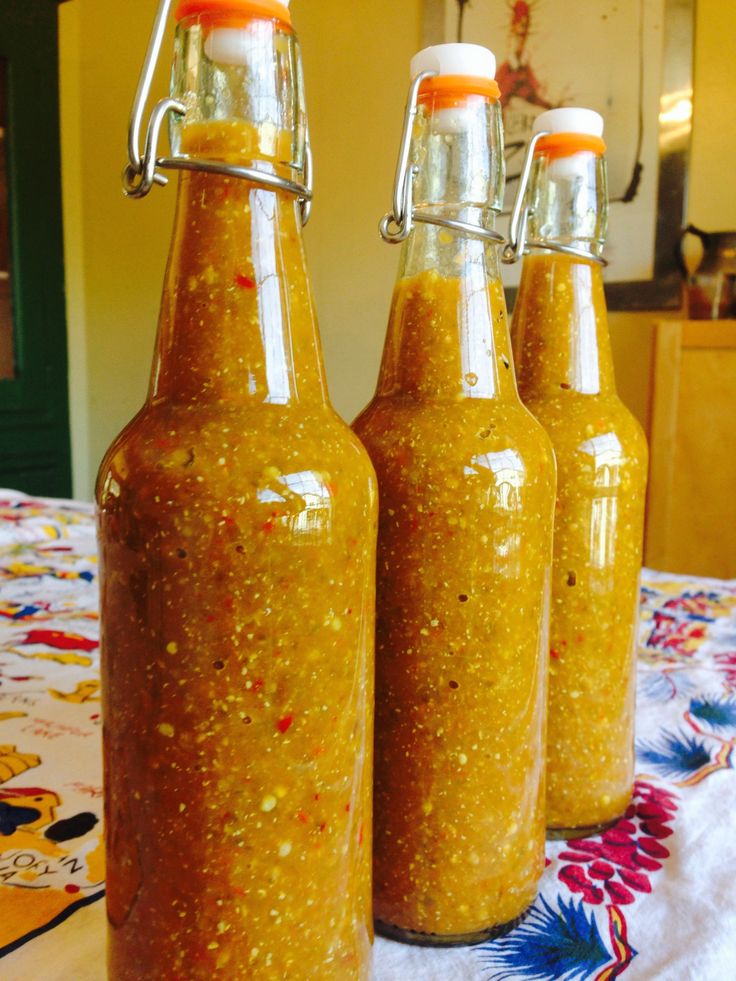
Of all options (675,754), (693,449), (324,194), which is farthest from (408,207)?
(324,194)

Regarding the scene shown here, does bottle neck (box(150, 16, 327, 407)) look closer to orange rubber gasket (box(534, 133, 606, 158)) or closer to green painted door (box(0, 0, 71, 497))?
orange rubber gasket (box(534, 133, 606, 158))

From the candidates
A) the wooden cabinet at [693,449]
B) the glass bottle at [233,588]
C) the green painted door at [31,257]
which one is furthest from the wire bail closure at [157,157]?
the green painted door at [31,257]

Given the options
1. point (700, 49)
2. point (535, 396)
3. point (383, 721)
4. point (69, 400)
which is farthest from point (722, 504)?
point (69, 400)

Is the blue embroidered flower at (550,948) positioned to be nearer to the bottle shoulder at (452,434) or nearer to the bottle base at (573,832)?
the bottle base at (573,832)

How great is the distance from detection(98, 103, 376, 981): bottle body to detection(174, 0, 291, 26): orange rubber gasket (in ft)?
0.13

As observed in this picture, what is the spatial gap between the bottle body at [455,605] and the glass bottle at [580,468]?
0.23ft

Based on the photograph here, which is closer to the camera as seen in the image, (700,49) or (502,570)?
(502,570)

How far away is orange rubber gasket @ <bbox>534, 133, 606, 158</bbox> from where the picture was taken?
517 mm

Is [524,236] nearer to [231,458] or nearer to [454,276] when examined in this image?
[454,276]

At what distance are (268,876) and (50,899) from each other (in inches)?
7.6

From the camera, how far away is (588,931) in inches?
17.6

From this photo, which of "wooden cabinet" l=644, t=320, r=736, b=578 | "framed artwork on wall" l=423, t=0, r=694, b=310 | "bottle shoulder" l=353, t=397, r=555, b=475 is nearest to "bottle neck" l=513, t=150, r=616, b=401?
"bottle shoulder" l=353, t=397, r=555, b=475

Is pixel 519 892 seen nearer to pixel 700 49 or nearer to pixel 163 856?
pixel 163 856

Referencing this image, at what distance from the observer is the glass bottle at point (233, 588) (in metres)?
0.33
